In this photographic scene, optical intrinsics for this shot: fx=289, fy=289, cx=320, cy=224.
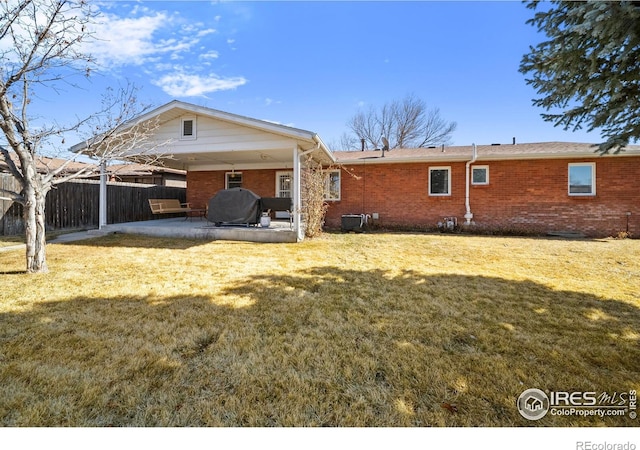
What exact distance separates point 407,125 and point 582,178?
55.4 ft

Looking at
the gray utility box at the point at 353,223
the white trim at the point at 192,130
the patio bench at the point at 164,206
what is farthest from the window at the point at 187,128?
the gray utility box at the point at 353,223

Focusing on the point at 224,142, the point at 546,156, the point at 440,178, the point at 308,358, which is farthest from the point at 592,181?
the point at 308,358

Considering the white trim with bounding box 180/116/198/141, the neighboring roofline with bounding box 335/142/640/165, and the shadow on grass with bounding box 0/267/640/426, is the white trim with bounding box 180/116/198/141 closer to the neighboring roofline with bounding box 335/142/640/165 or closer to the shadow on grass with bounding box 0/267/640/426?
the neighboring roofline with bounding box 335/142/640/165

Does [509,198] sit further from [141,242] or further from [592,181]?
[141,242]

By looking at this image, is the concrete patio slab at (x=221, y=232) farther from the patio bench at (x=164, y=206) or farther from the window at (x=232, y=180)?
the window at (x=232, y=180)

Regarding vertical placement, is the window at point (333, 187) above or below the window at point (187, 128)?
below

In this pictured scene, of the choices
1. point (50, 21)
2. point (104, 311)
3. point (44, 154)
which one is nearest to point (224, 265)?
point (104, 311)

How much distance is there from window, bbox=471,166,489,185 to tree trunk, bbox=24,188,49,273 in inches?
499

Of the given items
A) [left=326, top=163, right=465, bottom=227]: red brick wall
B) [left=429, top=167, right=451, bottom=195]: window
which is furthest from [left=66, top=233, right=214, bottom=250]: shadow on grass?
[left=429, top=167, right=451, bottom=195]: window

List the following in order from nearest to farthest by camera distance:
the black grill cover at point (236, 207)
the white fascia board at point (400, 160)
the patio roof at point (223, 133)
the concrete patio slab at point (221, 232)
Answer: the patio roof at point (223, 133) < the concrete patio slab at point (221, 232) < the black grill cover at point (236, 207) < the white fascia board at point (400, 160)

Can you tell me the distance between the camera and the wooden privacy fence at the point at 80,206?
9.31 m

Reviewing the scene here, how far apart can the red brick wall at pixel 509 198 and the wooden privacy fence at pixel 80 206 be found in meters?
8.92

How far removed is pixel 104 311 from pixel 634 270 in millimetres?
8863

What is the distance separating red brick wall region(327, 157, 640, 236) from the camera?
33.8 ft
